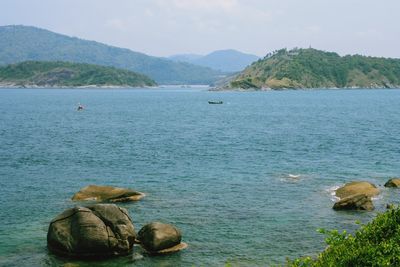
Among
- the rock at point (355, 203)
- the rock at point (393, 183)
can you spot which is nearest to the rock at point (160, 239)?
the rock at point (355, 203)

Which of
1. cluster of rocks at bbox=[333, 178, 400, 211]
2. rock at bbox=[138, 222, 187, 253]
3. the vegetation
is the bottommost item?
rock at bbox=[138, 222, 187, 253]

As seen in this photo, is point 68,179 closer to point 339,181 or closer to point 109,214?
point 109,214

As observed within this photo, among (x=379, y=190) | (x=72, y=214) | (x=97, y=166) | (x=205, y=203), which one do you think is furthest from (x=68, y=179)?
(x=379, y=190)

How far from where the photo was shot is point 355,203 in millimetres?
43969

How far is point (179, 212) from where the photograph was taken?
43.4 meters

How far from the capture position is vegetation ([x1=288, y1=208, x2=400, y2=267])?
703 inches

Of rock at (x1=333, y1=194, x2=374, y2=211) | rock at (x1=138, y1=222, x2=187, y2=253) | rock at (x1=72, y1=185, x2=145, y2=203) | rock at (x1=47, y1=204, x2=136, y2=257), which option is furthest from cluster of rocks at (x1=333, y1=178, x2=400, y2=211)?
rock at (x1=47, y1=204, x2=136, y2=257)

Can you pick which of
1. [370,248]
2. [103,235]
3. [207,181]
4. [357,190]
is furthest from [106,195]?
[370,248]

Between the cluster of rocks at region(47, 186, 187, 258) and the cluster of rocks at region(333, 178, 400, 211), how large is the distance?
56.8 ft

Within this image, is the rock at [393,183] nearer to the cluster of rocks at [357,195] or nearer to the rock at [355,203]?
the cluster of rocks at [357,195]

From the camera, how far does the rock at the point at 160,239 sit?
111ft

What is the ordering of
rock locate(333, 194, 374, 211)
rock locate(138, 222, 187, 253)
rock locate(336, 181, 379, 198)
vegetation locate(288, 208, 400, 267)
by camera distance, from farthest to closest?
rock locate(336, 181, 379, 198) < rock locate(333, 194, 374, 211) < rock locate(138, 222, 187, 253) < vegetation locate(288, 208, 400, 267)

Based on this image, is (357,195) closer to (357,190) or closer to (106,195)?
(357,190)

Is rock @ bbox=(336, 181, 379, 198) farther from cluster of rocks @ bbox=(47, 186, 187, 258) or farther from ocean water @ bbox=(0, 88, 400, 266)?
cluster of rocks @ bbox=(47, 186, 187, 258)
